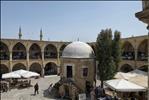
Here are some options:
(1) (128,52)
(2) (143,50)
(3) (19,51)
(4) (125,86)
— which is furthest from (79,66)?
(3) (19,51)

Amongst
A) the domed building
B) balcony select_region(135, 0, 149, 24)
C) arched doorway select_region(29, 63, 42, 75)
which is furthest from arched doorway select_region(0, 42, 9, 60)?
balcony select_region(135, 0, 149, 24)

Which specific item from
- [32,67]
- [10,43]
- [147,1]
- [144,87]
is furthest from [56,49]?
[147,1]

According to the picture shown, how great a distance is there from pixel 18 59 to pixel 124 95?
25124mm

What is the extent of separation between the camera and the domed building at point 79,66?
24.4 metres

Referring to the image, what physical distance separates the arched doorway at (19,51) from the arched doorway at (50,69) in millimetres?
6131

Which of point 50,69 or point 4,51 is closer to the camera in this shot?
point 4,51

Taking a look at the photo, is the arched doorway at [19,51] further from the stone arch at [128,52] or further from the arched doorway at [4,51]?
the stone arch at [128,52]

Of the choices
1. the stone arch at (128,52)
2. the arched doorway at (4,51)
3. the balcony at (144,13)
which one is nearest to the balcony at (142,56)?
the stone arch at (128,52)

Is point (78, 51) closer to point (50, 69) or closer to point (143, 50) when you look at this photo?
point (143, 50)

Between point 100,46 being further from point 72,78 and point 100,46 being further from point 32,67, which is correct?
point 32,67

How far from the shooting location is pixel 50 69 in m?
45.7

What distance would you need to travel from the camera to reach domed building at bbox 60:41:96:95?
2441 cm

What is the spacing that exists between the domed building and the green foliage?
1223mm

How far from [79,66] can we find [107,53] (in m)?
3.48
